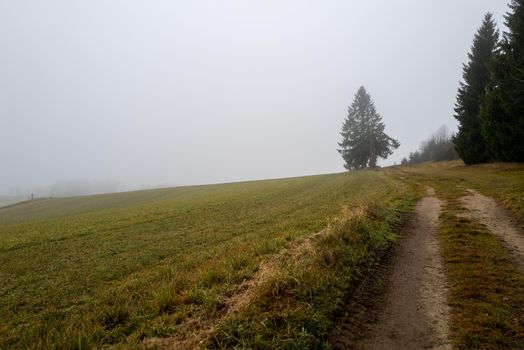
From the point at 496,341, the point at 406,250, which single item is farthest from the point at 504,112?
the point at 496,341

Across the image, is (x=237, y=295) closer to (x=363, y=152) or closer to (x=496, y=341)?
(x=496, y=341)

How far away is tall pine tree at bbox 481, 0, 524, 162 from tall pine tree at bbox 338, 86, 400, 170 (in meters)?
26.5

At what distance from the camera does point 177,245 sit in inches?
506

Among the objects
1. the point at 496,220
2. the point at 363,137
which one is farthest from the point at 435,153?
the point at 496,220

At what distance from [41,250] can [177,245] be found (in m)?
7.34

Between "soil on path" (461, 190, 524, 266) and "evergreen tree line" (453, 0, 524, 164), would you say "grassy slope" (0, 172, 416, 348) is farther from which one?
"evergreen tree line" (453, 0, 524, 164)

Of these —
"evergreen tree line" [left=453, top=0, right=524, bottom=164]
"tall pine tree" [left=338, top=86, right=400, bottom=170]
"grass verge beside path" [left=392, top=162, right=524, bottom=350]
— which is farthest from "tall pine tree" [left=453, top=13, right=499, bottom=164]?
"grass verge beside path" [left=392, top=162, right=524, bottom=350]

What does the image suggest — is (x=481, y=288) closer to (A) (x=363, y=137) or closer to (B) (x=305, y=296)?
(B) (x=305, y=296)

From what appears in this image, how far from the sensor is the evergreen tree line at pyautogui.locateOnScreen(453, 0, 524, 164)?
78.7 ft

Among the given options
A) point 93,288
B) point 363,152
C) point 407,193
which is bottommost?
point 93,288

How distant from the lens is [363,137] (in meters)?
55.6

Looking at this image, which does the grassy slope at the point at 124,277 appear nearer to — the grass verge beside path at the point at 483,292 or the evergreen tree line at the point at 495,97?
the grass verge beside path at the point at 483,292

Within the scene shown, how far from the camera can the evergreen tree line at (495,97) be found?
24.0 meters

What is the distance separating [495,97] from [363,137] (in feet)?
94.4
